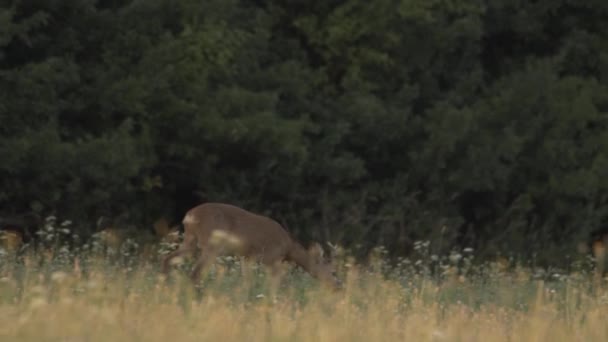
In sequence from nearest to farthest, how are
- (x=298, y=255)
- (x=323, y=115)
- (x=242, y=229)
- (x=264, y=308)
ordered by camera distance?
(x=264, y=308), (x=242, y=229), (x=298, y=255), (x=323, y=115)

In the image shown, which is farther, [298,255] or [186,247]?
[298,255]

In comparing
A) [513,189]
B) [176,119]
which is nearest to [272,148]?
[176,119]

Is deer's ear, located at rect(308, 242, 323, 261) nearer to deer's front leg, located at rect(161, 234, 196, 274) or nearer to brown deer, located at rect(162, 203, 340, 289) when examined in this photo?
brown deer, located at rect(162, 203, 340, 289)

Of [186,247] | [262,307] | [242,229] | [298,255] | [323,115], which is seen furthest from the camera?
[323,115]

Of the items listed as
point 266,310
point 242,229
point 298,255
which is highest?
point 266,310

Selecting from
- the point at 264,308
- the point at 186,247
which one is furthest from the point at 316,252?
the point at 264,308

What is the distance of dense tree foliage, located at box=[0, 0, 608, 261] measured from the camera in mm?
23750

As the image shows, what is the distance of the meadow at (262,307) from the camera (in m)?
→ 8.29

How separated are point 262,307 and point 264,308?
0.36 ft

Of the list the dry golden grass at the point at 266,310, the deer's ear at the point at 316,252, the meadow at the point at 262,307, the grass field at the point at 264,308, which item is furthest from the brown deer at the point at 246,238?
the dry golden grass at the point at 266,310

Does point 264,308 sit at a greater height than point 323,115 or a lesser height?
greater

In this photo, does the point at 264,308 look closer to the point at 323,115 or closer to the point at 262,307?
the point at 262,307

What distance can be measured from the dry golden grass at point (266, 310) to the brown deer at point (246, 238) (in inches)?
80.1

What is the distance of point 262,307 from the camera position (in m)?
A: 9.57
